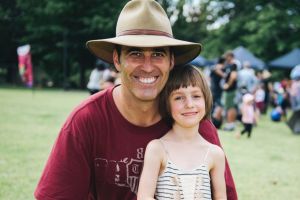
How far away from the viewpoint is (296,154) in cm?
805

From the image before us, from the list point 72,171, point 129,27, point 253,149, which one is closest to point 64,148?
point 72,171

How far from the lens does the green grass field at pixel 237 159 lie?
5.21 metres

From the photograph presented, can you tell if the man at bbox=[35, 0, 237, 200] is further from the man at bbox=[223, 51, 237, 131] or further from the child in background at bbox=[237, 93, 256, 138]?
the man at bbox=[223, 51, 237, 131]

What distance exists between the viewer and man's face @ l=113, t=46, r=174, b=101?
9.14 ft

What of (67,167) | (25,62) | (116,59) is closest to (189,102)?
(116,59)

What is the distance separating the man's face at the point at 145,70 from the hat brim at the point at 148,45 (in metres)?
0.07

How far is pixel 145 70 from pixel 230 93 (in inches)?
331

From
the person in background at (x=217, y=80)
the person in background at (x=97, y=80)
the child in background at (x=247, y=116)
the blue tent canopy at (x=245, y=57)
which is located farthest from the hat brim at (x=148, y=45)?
the blue tent canopy at (x=245, y=57)

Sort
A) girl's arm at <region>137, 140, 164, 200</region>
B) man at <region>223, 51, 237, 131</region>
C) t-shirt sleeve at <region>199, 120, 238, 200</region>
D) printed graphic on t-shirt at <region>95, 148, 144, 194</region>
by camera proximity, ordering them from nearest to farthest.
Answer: girl's arm at <region>137, 140, 164, 200</region>
printed graphic on t-shirt at <region>95, 148, 144, 194</region>
t-shirt sleeve at <region>199, 120, 238, 200</region>
man at <region>223, 51, 237, 131</region>

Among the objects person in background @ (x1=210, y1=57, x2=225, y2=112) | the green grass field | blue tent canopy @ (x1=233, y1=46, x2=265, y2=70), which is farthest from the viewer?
blue tent canopy @ (x1=233, y1=46, x2=265, y2=70)

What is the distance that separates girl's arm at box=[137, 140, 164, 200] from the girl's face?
0.77 ft

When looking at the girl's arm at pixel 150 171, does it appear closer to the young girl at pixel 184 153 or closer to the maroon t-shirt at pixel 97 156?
the young girl at pixel 184 153

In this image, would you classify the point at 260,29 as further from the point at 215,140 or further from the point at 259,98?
the point at 215,140

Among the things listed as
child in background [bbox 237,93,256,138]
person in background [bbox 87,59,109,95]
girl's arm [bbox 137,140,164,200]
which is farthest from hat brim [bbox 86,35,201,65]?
person in background [bbox 87,59,109,95]
